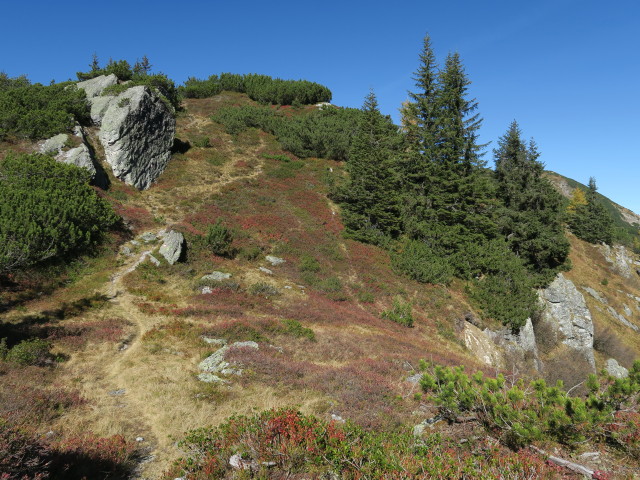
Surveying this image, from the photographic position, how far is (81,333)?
13109 millimetres

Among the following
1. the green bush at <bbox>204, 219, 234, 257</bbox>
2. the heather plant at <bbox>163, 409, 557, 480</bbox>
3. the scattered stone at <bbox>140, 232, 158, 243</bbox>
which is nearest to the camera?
the heather plant at <bbox>163, 409, 557, 480</bbox>

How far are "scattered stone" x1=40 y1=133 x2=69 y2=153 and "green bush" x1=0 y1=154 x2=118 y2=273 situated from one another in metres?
2.93

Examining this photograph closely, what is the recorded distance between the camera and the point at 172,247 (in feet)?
68.7

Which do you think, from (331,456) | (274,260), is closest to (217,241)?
(274,260)

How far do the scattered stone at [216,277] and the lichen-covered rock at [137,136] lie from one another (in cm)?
1603

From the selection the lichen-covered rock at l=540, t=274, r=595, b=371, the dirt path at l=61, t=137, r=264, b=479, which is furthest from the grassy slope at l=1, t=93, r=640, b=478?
the lichen-covered rock at l=540, t=274, r=595, b=371

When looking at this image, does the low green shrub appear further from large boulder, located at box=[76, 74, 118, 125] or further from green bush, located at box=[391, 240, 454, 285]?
large boulder, located at box=[76, 74, 118, 125]

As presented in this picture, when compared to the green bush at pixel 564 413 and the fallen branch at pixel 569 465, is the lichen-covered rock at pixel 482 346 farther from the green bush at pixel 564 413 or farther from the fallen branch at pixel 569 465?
the fallen branch at pixel 569 465

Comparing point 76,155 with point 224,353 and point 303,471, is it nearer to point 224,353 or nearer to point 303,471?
point 224,353

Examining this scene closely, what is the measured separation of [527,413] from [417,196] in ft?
93.2

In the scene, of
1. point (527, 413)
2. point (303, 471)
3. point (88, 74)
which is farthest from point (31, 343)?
point (88, 74)

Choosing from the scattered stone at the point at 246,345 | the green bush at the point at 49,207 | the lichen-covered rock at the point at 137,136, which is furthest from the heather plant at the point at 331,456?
the lichen-covered rock at the point at 137,136

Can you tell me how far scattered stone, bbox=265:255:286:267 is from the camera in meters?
24.3

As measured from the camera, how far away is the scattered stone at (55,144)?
84.7 feet
